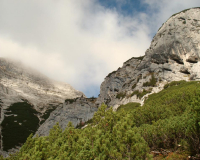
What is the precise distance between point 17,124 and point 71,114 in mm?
39781

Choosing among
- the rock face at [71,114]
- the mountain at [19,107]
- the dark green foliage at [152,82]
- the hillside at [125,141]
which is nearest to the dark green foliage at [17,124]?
the mountain at [19,107]

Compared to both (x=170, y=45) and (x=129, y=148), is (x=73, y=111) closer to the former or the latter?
(x=170, y=45)

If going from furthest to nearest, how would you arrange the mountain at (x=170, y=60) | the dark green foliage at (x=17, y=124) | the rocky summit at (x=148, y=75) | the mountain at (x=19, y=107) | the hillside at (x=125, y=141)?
the mountain at (x=19, y=107) < the dark green foliage at (x=17, y=124) < the rocky summit at (x=148, y=75) < the mountain at (x=170, y=60) < the hillside at (x=125, y=141)

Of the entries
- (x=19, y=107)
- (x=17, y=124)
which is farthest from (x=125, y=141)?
(x=19, y=107)

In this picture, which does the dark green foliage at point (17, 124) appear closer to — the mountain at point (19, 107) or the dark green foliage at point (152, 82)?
the mountain at point (19, 107)

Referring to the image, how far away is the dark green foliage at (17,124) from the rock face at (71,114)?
10798 millimetres

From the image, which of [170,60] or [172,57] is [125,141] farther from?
[172,57]

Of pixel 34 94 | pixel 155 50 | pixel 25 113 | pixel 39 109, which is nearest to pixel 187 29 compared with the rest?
pixel 155 50

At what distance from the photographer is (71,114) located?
10744cm

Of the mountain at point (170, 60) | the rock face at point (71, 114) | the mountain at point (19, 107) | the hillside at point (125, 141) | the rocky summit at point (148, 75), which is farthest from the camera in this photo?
the rock face at point (71, 114)

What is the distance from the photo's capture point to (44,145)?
653 inches

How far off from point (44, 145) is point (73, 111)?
94080 mm

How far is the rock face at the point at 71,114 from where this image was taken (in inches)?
4053

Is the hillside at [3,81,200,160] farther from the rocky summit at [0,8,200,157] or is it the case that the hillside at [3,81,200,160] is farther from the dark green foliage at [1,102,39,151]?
the dark green foliage at [1,102,39,151]
